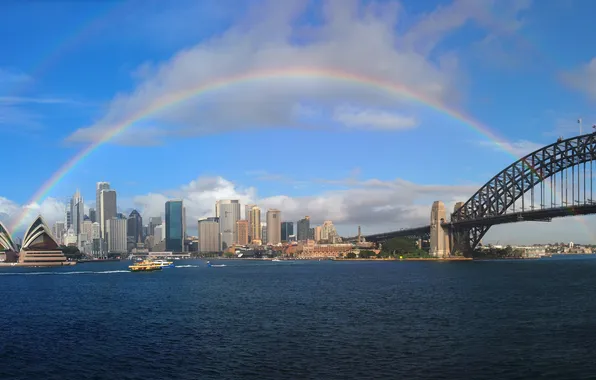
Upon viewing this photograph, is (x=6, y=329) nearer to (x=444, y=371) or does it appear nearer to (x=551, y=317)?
(x=444, y=371)

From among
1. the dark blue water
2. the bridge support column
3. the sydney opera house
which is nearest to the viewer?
the dark blue water

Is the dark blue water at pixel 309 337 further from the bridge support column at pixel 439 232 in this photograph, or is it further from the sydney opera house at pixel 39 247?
the sydney opera house at pixel 39 247

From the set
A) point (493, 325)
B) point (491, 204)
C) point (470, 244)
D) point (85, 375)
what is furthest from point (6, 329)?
point (470, 244)

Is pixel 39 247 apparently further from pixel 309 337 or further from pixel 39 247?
pixel 309 337

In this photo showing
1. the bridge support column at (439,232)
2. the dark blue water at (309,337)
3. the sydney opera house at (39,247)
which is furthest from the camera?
the sydney opera house at (39,247)

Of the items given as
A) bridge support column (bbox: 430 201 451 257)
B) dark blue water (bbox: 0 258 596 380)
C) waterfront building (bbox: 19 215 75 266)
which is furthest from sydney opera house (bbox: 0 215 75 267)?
dark blue water (bbox: 0 258 596 380)

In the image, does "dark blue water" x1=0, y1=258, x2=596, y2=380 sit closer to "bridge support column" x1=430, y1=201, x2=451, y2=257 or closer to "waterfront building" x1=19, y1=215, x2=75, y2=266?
"bridge support column" x1=430, y1=201, x2=451, y2=257

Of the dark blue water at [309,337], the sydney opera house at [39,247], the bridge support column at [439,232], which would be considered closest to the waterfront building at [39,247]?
the sydney opera house at [39,247]

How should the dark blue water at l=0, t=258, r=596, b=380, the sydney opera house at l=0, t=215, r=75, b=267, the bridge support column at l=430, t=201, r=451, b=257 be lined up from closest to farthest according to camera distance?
1. the dark blue water at l=0, t=258, r=596, b=380
2. the bridge support column at l=430, t=201, r=451, b=257
3. the sydney opera house at l=0, t=215, r=75, b=267

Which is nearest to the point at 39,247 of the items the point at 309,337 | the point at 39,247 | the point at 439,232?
the point at 39,247

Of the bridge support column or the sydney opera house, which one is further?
the sydney opera house
